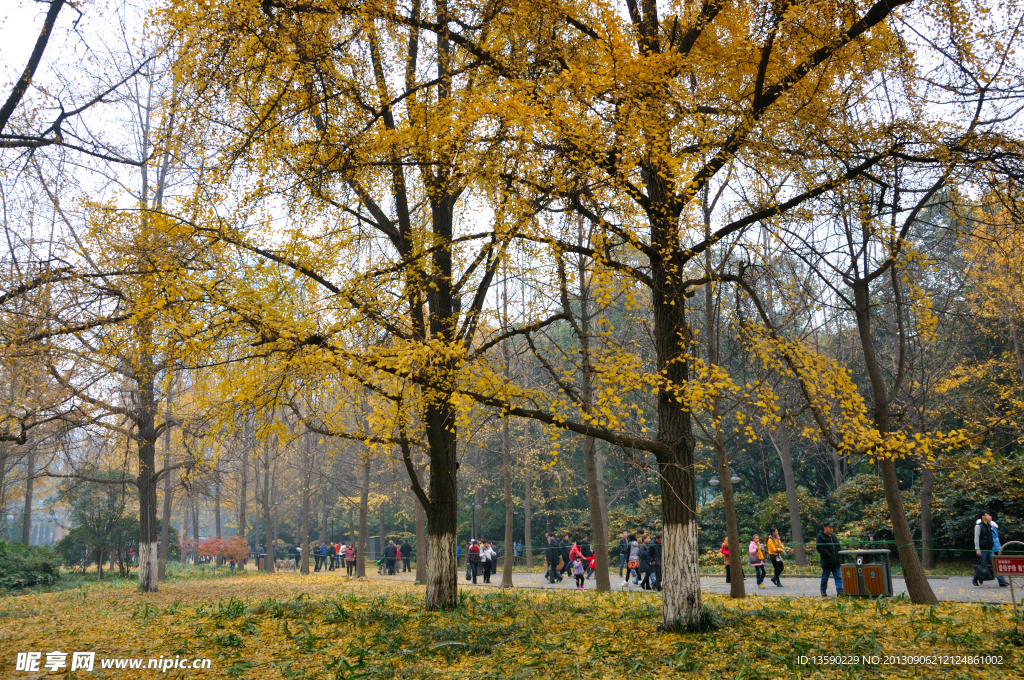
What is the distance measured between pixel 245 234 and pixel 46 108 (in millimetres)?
3634

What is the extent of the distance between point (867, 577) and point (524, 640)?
776cm

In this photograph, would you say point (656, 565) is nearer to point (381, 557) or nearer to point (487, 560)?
point (487, 560)

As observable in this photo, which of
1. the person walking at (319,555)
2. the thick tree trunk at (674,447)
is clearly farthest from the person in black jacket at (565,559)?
the thick tree trunk at (674,447)

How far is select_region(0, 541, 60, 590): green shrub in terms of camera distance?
20062mm

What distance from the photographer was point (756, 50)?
873 centimetres

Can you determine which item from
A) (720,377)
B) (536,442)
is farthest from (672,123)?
(536,442)

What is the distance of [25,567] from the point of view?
20688 millimetres

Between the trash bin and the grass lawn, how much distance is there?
5.76 ft

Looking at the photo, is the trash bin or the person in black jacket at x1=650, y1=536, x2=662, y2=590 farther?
the person in black jacket at x1=650, y1=536, x2=662, y2=590

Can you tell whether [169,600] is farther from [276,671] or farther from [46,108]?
[46,108]

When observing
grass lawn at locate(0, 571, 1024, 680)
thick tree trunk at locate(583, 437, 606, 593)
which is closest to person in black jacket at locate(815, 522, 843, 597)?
grass lawn at locate(0, 571, 1024, 680)

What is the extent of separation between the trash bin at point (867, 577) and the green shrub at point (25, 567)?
22.4 metres

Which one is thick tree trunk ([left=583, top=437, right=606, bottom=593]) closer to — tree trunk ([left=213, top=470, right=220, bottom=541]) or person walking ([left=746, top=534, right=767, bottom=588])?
person walking ([left=746, top=534, right=767, bottom=588])

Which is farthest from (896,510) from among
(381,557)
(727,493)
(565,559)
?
(381,557)
